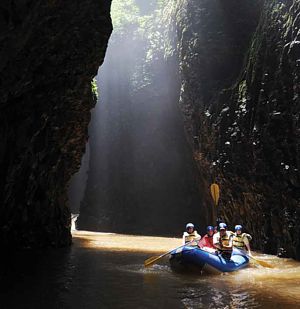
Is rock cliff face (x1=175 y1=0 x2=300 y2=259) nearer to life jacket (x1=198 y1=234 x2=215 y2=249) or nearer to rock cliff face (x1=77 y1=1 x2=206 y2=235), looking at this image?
life jacket (x1=198 y1=234 x2=215 y2=249)

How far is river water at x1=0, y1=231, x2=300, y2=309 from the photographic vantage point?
7.43 meters

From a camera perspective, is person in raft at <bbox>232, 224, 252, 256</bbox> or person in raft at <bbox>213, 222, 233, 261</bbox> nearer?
person in raft at <bbox>213, 222, 233, 261</bbox>

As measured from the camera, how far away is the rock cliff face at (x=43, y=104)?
8734 millimetres

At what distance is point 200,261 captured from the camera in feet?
36.0

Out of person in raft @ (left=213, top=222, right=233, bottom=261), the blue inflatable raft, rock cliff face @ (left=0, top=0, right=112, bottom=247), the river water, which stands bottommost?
the river water

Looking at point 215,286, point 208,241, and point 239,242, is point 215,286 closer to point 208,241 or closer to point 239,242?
point 208,241

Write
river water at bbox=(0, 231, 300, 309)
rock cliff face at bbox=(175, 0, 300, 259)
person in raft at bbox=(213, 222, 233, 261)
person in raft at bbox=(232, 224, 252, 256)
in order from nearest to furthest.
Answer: river water at bbox=(0, 231, 300, 309), person in raft at bbox=(213, 222, 233, 261), person in raft at bbox=(232, 224, 252, 256), rock cliff face at bbox=(175, 0, 300, 259)

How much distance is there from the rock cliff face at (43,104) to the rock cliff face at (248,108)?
6159 millimetres

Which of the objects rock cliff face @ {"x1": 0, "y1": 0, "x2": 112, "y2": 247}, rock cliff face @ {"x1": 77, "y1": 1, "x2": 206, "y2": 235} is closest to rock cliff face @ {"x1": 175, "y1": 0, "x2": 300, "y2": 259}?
rock cliff face @ {"x1": 0, "y1": 0, "x2": 112, "y2": 247}

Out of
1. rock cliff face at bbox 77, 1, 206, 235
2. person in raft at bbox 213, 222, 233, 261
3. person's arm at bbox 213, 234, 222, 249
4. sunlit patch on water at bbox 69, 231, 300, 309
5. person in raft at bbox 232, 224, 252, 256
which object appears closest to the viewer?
sunlit patch on water at bbox 69, 231, 300, 309

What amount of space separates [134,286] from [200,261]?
97.3 inches

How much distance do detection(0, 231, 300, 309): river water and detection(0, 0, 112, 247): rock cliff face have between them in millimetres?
2774

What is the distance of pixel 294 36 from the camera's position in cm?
1439

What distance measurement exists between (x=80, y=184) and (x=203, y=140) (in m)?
36.2
